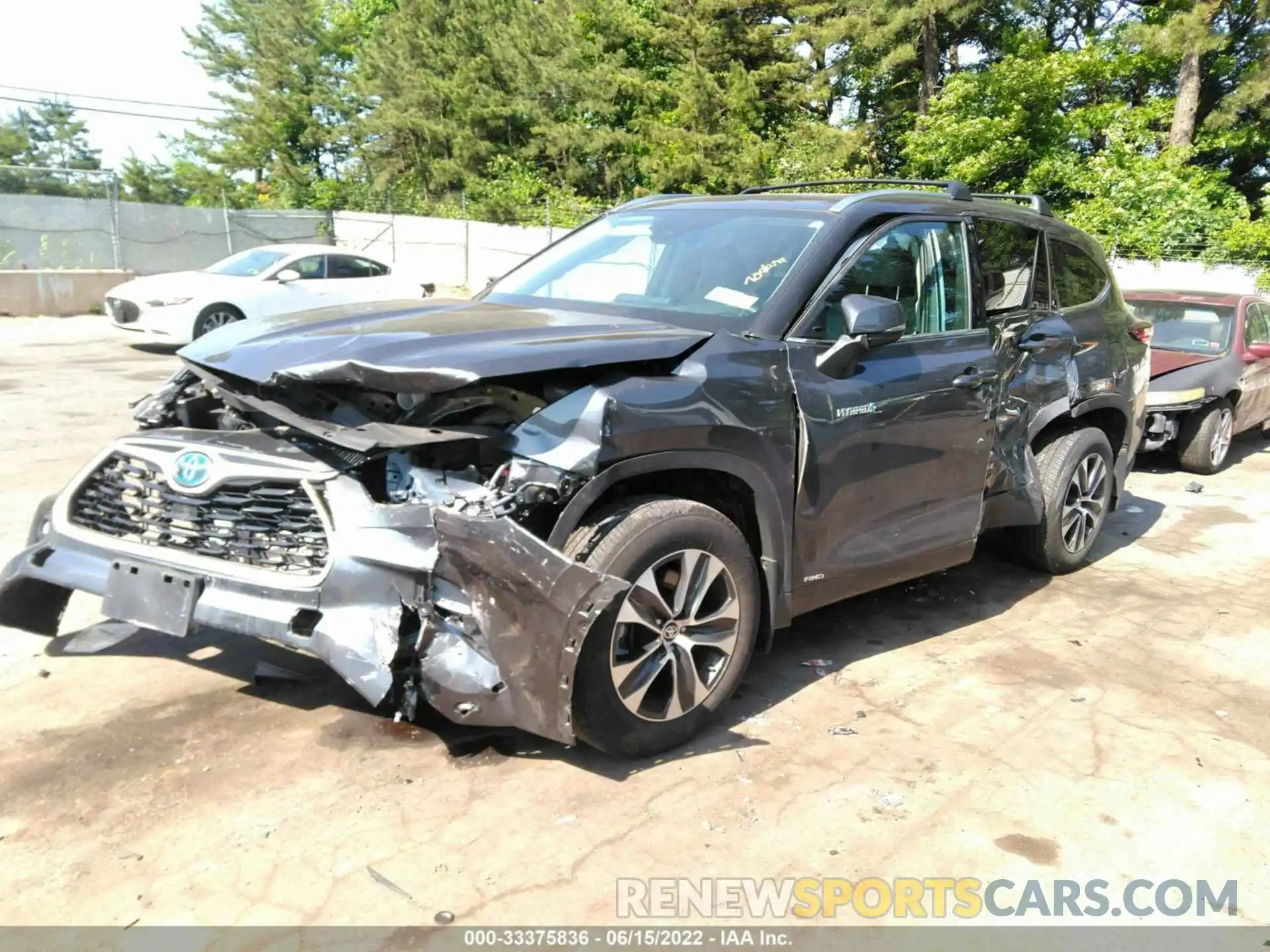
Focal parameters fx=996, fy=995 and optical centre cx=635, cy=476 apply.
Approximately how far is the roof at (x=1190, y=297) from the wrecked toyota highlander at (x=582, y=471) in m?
6.46

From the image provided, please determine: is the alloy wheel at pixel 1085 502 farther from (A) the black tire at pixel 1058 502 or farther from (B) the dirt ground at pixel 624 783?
(B) the dirt ground at pixel 624 783

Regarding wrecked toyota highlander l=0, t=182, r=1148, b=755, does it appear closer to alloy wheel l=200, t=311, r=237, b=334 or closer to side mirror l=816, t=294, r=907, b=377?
side mirror l=816, t=294, r=907, b=377

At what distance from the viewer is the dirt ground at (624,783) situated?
2758mm

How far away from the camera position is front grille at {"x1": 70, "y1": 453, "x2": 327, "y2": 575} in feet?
10.4

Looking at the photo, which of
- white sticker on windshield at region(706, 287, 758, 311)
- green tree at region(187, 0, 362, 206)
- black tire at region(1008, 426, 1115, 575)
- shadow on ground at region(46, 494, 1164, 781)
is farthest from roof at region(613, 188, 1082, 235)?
green tree at region(187, 0, 362, 206)

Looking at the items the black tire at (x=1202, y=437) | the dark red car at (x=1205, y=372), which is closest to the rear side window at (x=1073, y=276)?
the dark red car at (x=1205, y=372)

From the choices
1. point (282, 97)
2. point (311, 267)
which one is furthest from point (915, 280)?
point (282, 97)

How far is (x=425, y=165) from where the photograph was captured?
38219 millimetres

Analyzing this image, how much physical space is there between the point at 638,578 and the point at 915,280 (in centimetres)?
206

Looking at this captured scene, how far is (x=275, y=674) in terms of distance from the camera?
385 centimetres

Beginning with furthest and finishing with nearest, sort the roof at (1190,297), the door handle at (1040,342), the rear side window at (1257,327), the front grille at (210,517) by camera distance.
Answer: the roof at (1190,297)
the rear side window at (1257,327)
the door handle at (1040,342)
the front grille at (210,517)

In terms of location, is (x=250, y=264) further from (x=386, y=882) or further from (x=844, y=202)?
(x=386, y=882)
